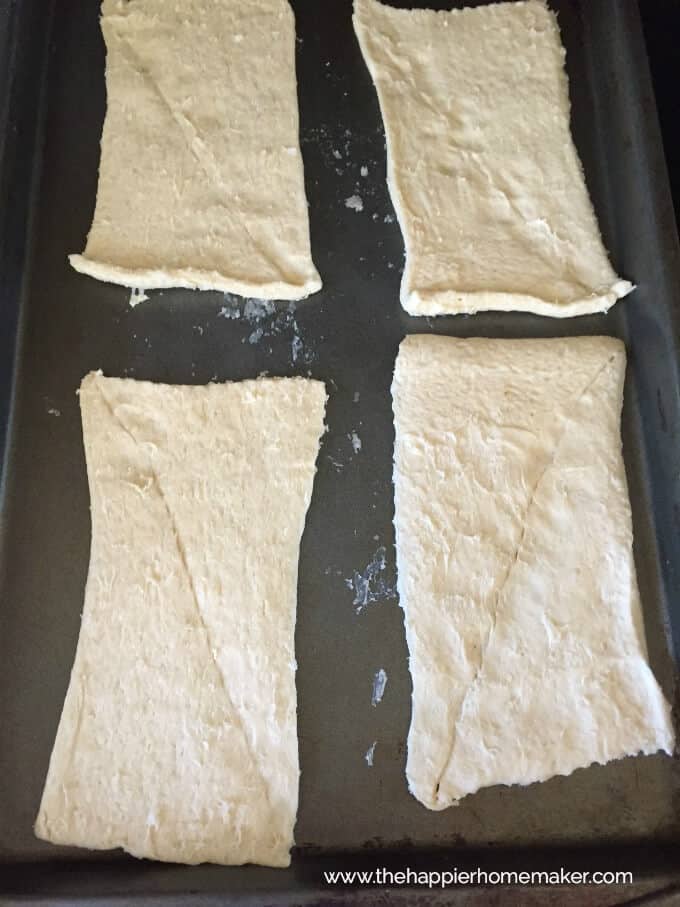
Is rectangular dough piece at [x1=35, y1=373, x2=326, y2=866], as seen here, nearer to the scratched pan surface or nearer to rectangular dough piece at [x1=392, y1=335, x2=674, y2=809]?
the scratched pan surface

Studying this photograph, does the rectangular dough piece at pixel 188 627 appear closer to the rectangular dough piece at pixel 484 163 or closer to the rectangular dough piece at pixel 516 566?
the rectangular dough piece at pixel 516 566

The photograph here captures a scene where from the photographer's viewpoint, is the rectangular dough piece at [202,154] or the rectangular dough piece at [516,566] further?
the rectangular dough piece at [202,154]

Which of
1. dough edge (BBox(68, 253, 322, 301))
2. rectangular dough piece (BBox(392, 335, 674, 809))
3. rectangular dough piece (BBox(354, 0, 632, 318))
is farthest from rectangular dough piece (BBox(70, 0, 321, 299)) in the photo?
rectangular dough piece (BBox(392, 335, 674, 809))

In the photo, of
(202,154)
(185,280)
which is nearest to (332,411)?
(185,280)

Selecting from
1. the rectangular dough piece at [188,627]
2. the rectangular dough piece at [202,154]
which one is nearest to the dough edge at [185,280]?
the rectangular dough piece at [202,154]

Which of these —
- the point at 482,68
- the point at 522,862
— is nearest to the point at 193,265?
the point at 482,68

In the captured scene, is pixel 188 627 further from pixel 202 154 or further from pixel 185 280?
pixel 202 154

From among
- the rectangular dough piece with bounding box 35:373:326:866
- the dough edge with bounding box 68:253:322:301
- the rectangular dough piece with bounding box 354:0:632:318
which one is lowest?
the rectangular dough piece with bounding box 35:373:326:866
